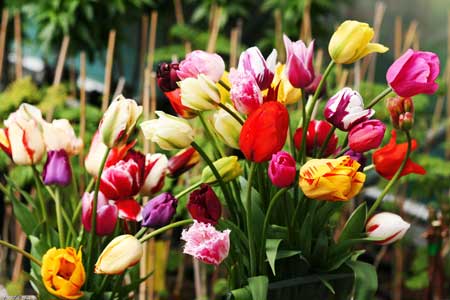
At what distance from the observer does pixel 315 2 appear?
10.7 ft

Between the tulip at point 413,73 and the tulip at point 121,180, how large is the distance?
298mm

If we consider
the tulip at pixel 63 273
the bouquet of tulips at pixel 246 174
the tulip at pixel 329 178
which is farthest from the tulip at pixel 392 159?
the tulip at pixel 63 273

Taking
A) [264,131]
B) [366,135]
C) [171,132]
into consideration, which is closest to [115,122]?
[171,132]

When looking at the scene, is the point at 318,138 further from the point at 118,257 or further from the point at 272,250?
the point at 118,257

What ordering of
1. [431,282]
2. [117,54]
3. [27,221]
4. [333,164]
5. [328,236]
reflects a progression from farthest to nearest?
[117,54] < [431,282] < [27,221] < [328,236] < [333,164]

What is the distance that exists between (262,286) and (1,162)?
150cm

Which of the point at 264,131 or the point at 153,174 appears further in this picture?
the point at 153,174

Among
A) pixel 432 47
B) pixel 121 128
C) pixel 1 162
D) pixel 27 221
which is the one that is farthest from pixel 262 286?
pixel 432 47

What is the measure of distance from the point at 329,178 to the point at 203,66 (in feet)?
0.61

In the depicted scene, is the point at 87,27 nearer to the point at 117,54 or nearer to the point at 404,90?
the point at 117,54

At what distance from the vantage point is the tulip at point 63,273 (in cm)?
84

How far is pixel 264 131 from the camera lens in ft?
2.65

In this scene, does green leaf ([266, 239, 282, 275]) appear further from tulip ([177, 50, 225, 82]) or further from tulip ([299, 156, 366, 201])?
tulip ([177, 50, 225, 82])

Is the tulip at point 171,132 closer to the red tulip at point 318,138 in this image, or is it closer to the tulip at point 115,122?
the tulip at point 115,122
